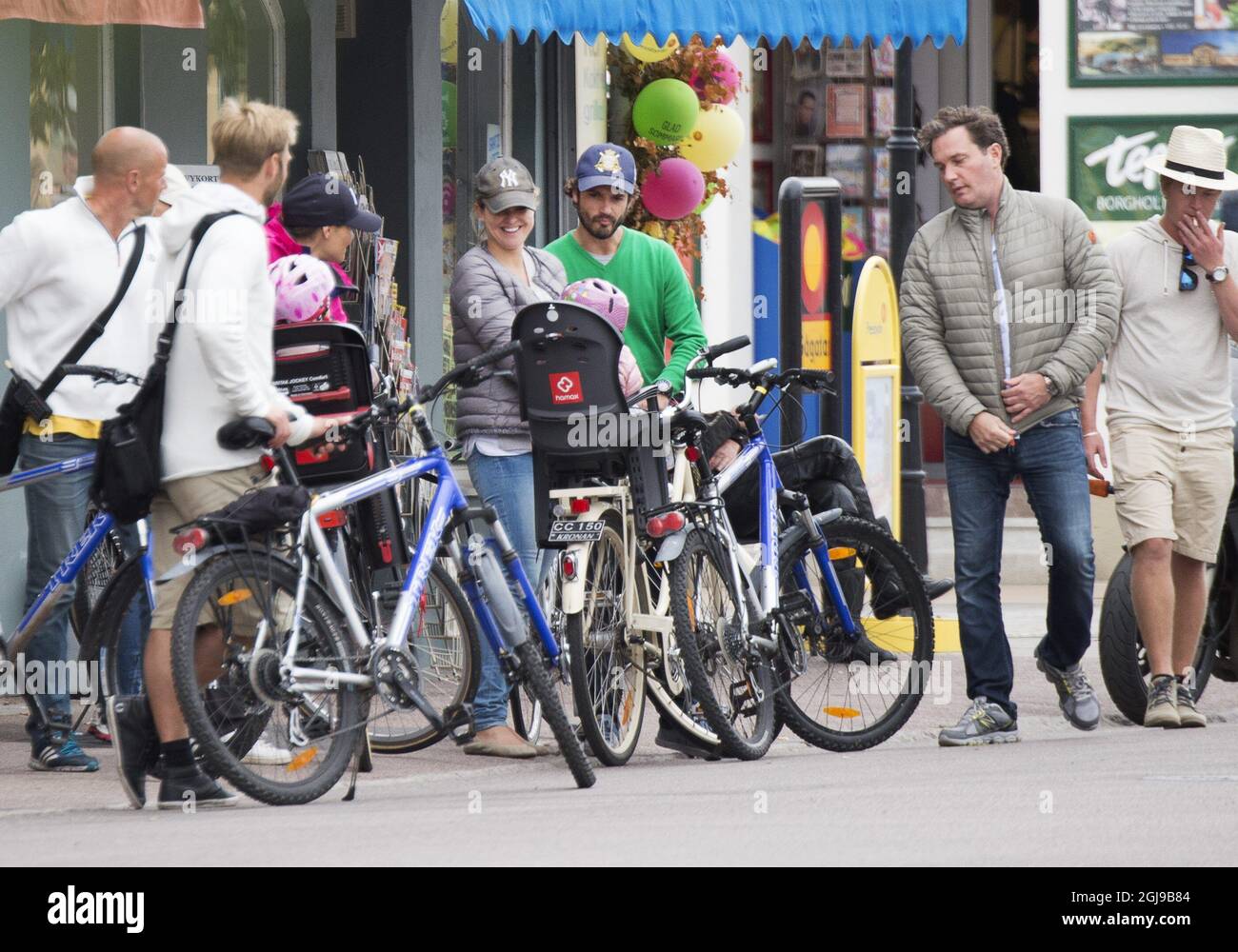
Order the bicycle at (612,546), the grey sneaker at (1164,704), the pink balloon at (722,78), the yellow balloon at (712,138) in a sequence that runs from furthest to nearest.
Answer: the pink balloon at (722,78), the yellow balloon at (712,138), the grey sneaker at (1164,704), the bicycle at (612,546)

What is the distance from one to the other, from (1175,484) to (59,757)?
392 cm

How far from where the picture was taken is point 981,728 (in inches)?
325

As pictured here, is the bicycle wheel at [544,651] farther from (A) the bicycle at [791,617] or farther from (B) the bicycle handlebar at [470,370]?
(B) the bicycle handlebar at [470,370]

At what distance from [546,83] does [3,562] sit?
20.3ft

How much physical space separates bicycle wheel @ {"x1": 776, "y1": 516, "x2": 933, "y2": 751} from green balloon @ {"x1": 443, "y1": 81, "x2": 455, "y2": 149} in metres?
4.61

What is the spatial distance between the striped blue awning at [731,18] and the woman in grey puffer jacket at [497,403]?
1.72 meters

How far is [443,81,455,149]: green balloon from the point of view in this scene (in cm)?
1206

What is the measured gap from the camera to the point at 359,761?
7406 mm

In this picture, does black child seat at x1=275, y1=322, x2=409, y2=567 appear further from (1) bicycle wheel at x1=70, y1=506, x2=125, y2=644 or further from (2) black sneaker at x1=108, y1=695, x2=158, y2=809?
(1) bicycle wheel at x1=70, y1=506, x2=125, y2=644

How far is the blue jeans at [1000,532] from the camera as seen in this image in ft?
26.6

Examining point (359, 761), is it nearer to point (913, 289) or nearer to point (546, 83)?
point (913, 289)

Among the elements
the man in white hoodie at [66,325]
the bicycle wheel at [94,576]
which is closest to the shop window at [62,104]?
the man in white hoodie at [66,325]

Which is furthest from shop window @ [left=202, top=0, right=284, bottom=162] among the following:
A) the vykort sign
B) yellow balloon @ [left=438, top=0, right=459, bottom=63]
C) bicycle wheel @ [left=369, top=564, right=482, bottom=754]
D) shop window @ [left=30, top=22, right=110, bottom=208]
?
the vykort sign
